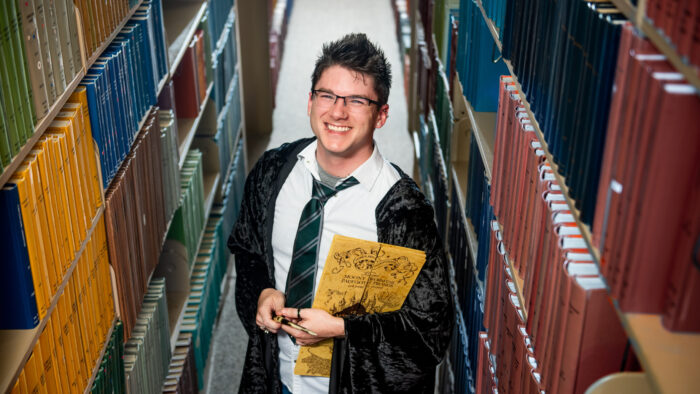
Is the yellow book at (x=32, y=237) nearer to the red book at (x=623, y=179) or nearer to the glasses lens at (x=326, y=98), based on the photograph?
the glasses lens at (x=326, y=98)

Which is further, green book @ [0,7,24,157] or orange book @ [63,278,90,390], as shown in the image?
orange book @ [63,278,90,390]

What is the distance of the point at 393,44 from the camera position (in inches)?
317

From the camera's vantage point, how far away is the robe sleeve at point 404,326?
1.75 m

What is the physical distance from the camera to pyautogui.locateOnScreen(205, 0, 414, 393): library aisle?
132 inches

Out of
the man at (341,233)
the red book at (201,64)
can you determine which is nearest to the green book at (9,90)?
the man at (341,233)

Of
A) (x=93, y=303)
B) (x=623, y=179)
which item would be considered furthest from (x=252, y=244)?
(x=623, y=179)

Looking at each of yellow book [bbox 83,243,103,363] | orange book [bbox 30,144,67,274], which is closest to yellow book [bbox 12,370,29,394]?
orange book [bbox 30,144,67,274]

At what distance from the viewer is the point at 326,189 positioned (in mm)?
1811

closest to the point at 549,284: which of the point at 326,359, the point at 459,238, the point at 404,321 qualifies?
the point at 404,321

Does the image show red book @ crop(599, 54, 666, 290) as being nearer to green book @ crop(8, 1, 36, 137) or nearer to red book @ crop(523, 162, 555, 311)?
red book @ crop(523, 162, 555, 311)

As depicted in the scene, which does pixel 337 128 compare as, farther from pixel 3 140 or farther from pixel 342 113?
pixel 3 140

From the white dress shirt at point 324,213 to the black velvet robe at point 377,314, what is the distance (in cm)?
2

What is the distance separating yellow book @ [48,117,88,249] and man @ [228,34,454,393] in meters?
0.47

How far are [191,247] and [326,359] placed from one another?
123cm
